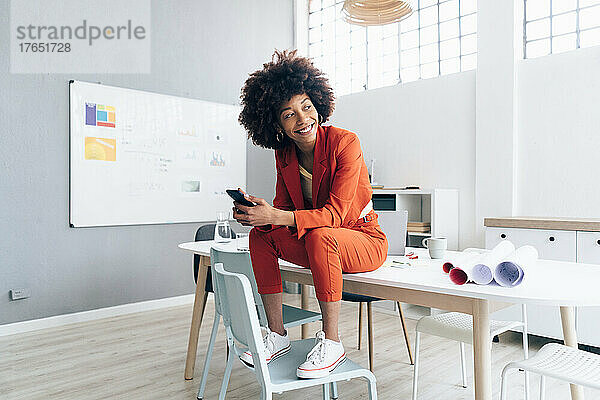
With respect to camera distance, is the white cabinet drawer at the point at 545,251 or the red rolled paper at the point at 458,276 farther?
the white cabinet drawer at the point at 545,251

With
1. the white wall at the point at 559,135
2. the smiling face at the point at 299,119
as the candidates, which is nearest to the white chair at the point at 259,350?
the smiling face at the point at 299,119

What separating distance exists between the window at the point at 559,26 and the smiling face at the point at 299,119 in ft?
8.74

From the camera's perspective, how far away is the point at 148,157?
169 inches

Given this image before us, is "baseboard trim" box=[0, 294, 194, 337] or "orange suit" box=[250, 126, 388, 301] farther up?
"orange suit" box=[250, 126, 388, 301]

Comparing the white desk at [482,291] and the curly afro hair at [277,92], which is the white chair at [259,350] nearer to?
the white desk at [482,291]

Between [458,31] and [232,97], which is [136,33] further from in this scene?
[458,31]

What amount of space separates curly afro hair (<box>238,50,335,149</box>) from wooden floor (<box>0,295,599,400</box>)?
1.32m

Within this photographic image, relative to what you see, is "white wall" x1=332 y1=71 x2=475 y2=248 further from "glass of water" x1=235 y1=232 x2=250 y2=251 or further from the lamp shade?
"glass of water" x1=235 y1=232 x2=250 y2=251

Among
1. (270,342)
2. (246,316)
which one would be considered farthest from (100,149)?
(246,316)

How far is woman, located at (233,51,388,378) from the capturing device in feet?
5.13

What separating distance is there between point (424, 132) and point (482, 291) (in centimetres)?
310

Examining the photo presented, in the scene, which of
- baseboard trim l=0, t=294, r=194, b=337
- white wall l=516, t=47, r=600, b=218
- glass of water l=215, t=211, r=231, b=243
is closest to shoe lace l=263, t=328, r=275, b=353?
glass of water l=215, t=211, r=231, b=243

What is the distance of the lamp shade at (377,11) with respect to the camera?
2967 millimetres

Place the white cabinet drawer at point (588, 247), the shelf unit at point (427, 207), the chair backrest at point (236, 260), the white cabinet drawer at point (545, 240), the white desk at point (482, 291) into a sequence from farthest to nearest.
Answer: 1. the shelf unit at point (427, 207)
2. the white cabinet drawer at point (545, 240)
3. the white cabinet drawer at point (588, 247)
4. the chair backrest at point (236, 260)
5. the white desk at point (482, 291)
